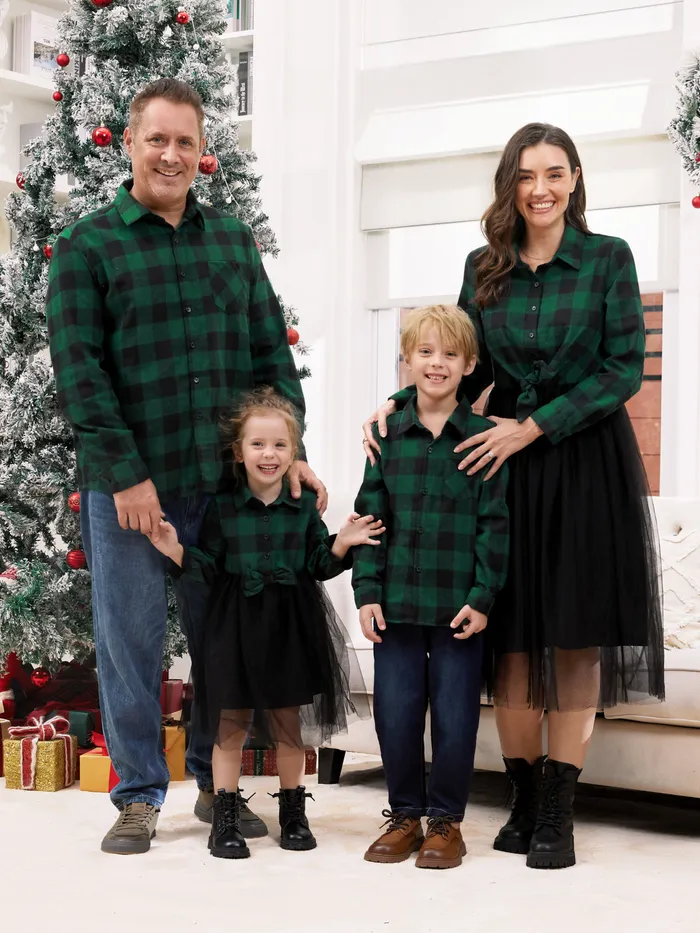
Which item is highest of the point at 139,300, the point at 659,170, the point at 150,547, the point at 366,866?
the point at 659,170

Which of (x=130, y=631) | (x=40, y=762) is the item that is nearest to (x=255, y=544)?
(x=130, y=631)

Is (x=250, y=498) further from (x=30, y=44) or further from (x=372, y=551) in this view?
(x=30, y=44)

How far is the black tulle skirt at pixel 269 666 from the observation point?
7.38 feet

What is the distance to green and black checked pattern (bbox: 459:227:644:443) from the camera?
2156mm

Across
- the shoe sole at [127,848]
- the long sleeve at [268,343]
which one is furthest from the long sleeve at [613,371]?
the shoe sole at [127,848]

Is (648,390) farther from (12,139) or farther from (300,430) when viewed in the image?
(12,139)

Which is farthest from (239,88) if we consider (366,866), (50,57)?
(366,866)

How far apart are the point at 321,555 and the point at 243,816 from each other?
585mm

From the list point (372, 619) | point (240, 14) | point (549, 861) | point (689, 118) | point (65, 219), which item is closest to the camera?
point (549, 861)

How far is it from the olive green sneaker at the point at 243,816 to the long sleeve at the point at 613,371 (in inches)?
39.5

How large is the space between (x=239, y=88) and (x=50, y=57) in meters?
0.78

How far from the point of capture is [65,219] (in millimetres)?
3109

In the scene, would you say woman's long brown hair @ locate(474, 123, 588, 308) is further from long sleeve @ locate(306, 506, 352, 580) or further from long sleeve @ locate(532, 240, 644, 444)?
long sleeve @ locate(306, 506, 352, 580)

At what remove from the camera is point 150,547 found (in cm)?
231
